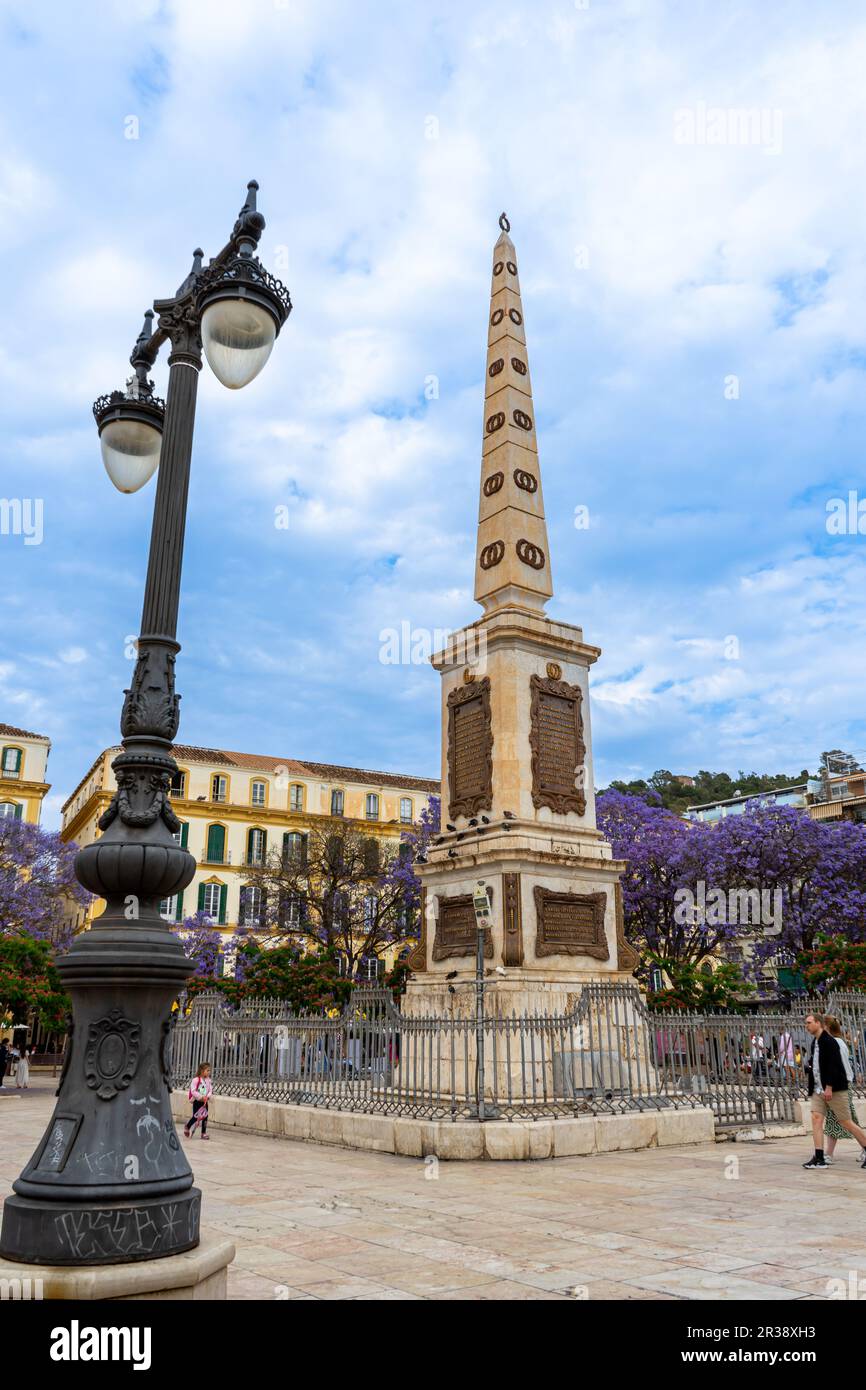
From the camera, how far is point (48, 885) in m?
37.0

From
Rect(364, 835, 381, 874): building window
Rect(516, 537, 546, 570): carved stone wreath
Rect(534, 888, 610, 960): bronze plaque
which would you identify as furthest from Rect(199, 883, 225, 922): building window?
Rect(534, 888, 610, 960): bronze plaque

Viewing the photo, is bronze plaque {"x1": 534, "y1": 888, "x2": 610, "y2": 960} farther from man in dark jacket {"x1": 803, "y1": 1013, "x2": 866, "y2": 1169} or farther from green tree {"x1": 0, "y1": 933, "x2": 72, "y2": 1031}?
green tree {"x1": 0, "y1": 933, "x2": 72, "y2": 1031}

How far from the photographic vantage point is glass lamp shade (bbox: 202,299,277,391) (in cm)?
533

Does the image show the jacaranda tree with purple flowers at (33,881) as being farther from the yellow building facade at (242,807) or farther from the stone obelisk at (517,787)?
the stone obelisk at (517,787)

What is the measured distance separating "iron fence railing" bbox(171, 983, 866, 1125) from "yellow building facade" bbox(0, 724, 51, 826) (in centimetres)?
4082

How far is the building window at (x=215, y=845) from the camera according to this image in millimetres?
52750

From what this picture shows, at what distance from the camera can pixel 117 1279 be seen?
365 centimetres

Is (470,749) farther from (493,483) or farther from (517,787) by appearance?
(493,483)

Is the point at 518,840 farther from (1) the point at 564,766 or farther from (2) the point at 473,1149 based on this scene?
(2) the point at 473,1149

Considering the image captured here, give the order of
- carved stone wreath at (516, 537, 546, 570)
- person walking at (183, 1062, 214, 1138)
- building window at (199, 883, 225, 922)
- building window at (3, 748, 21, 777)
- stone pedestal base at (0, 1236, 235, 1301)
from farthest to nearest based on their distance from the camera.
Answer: building window at (3, 748, 21, 777) → building window at (199, 883, 225, 922) → carved stone wreath at (516, 537, 546, 570) → person walking at (183, 1062, 214, 1138) → stone pedestal base at (0, 1236, 235, 1301)

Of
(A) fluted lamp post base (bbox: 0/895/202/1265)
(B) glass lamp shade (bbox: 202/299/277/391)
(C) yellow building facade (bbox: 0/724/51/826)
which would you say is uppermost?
(C) yellow building facade (bbox: 0/724/51/826)

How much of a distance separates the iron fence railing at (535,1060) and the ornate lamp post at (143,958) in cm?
703

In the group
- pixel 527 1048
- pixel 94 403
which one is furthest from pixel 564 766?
pixel 94 403

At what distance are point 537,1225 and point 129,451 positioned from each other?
19.6 ft
